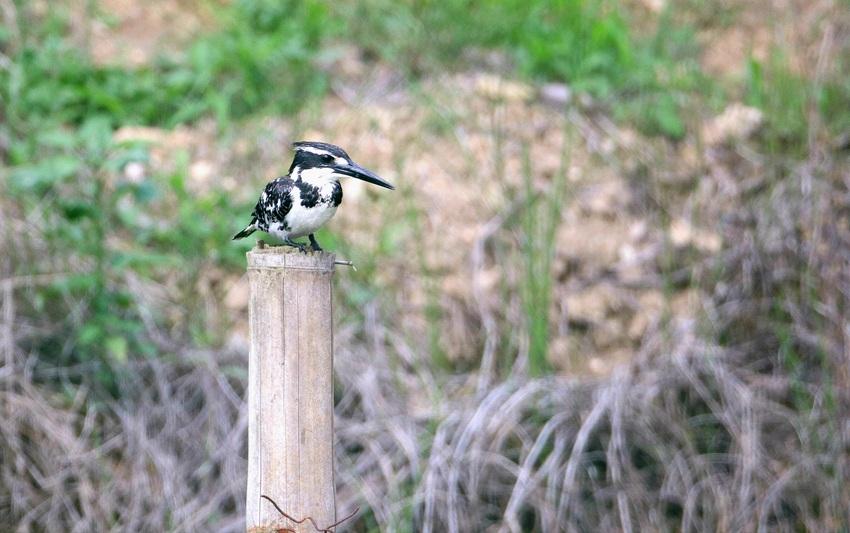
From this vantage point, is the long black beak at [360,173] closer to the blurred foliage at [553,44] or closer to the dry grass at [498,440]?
the dry grass at [498,440]

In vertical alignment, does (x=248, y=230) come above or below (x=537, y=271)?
above

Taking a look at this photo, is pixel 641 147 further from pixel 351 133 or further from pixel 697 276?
pixel 351 133

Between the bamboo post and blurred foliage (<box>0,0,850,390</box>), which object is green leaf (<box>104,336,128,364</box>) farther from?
the bamboo post

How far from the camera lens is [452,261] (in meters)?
4.71

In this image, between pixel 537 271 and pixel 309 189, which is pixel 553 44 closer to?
pixel 537 271

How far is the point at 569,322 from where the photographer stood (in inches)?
183

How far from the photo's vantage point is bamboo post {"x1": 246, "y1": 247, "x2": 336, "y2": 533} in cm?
205

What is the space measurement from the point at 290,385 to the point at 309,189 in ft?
1.88

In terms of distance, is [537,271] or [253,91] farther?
[253,91]

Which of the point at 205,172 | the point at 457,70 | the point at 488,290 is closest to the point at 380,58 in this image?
the point at 457,70

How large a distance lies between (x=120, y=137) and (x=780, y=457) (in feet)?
10.3

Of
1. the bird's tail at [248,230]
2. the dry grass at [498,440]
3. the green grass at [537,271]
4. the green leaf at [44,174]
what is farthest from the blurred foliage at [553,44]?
the bird's tail at [248,230]

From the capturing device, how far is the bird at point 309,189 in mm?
2439

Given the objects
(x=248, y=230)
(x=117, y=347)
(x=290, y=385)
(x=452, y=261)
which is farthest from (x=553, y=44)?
(x=290, y=385)
